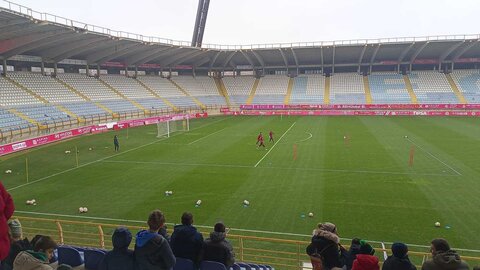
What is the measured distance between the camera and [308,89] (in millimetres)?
69062

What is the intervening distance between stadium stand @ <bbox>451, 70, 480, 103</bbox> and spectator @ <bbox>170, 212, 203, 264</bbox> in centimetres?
6502

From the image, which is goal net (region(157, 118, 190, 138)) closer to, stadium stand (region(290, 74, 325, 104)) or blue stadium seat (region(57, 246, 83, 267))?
stadium stand (region(290, 74, 325, 104))

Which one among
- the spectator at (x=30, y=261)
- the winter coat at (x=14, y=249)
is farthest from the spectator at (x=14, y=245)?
the spectator at (x=30, y=261)

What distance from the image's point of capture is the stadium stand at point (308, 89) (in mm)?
66312

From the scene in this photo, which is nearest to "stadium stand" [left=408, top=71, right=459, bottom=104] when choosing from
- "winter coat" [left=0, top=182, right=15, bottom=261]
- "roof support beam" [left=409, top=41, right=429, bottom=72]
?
"roof support beam" [left=409, top=41, right=429, bottom=72]

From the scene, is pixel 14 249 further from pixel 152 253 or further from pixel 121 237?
pixel 152 253

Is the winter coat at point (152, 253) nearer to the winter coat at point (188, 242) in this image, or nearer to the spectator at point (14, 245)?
the winter coat at point (188, 242)

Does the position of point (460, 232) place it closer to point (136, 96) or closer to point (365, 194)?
point (365, 194)

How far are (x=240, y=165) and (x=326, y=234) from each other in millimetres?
17367

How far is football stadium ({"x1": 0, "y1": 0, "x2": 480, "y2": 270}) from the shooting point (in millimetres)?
11695

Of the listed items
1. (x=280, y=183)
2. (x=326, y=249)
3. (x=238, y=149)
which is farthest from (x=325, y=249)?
(x=238, y=149)

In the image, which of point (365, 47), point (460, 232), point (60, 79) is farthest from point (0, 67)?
point (365, 47)

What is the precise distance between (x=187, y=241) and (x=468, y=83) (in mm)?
69990

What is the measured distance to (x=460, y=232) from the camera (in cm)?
1210
